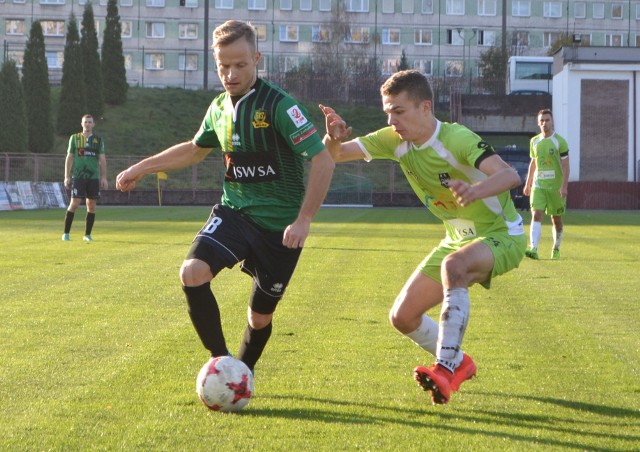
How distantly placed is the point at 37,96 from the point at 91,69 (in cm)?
514

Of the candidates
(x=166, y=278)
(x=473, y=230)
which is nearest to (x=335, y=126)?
(x=473, y=230)

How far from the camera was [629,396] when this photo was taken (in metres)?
6.37

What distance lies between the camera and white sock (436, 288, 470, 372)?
593 centimetres

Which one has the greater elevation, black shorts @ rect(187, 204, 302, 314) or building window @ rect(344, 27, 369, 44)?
building window @ rect(344, 27, 369, 44)

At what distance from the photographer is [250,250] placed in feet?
20.6

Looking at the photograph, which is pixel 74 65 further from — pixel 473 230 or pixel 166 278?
pixel 473 230

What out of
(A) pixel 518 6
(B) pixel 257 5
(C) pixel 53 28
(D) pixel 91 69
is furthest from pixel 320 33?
(D) pixel 91 69

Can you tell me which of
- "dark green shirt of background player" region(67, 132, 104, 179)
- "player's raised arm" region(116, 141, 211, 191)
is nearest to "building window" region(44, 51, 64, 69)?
"dark green shirt of background player" region(67, 132, 104, 179)

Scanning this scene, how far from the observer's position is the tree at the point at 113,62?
6188 centimetres

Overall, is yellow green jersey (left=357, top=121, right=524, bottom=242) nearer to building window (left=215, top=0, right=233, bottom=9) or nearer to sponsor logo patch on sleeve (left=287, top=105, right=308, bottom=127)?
sponsor logo patch on sleeve (left=287, top=105, right=308, bottom=127)

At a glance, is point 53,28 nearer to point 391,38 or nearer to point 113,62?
point 391,38

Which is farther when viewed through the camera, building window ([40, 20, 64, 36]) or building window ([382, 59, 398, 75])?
building window ([40, 20, 64, 36])

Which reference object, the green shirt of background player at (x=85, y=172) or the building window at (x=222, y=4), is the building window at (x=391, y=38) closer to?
the building window at (x=222, y=4)

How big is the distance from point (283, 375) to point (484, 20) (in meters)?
87.5
